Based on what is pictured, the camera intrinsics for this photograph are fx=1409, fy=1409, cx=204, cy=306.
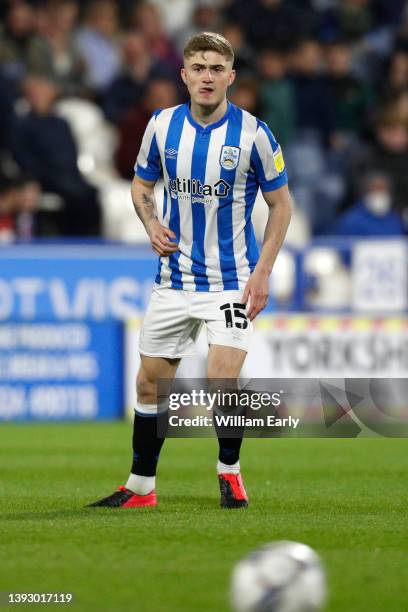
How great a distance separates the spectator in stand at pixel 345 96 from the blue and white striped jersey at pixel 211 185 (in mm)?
10524

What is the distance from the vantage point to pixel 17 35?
1595cm

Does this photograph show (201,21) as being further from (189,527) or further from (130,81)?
(189,527)

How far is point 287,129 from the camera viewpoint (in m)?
16.4

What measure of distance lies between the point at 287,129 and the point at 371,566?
11.5 metres

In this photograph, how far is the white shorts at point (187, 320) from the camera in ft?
22.2

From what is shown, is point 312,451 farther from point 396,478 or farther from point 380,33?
point 380,33

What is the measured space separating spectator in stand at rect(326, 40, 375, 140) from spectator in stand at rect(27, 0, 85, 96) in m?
3.20

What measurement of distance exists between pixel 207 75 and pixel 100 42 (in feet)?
33.5

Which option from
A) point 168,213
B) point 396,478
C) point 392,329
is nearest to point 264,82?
A: point 392,329

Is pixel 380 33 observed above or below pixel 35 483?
above

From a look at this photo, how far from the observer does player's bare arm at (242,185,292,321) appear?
6.68 m

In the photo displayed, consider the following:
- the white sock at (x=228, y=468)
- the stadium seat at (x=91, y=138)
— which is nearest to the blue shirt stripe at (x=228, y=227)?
the white sock at (x=228, y=468)

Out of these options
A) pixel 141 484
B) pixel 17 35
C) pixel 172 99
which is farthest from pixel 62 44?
pixel 141 484

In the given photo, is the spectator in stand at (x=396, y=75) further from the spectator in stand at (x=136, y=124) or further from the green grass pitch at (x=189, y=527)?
the green grass pitch at (x=189, y=527)
